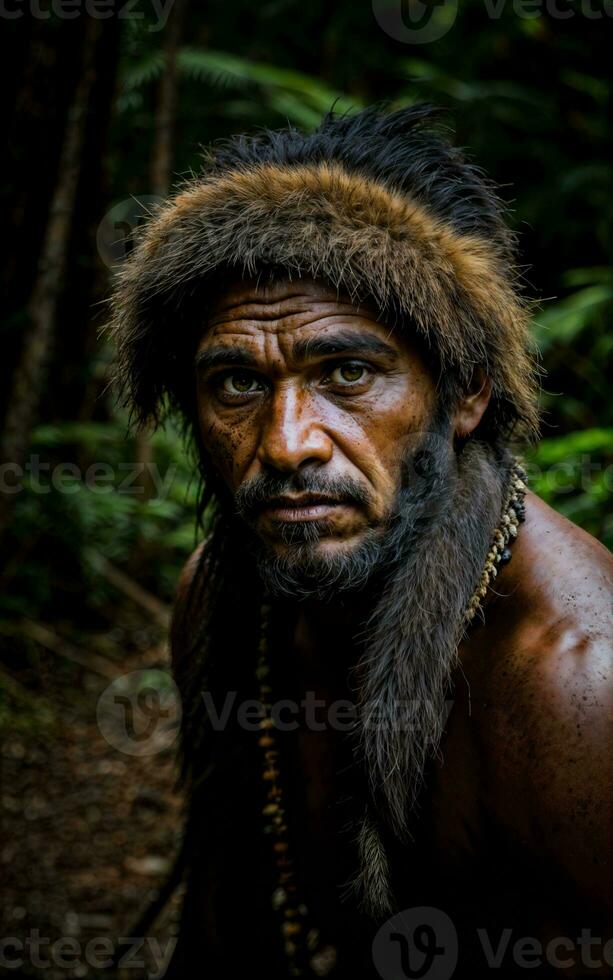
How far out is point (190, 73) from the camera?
565cm

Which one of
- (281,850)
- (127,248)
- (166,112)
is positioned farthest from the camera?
(166,112)

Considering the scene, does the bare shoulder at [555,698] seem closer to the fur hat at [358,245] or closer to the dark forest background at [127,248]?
the fur hat at [358,245]

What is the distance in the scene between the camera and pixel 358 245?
190cm

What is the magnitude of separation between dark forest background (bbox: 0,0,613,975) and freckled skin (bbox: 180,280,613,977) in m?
0.57

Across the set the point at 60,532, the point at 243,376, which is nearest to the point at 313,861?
the point at 243,376

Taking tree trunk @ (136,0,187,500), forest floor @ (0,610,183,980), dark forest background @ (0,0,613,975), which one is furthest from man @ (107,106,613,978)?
tree trunk @ (136,0,187,500)

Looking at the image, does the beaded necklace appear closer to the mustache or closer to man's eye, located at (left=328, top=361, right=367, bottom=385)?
the mustache

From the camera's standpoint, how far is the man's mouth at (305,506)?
193 cm

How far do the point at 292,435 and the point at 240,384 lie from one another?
264mm

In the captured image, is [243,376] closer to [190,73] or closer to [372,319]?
[372,319]

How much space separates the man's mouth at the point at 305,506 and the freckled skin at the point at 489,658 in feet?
0.13

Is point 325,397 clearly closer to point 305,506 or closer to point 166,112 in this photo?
point 305,506

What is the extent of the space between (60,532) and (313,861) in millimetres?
2826

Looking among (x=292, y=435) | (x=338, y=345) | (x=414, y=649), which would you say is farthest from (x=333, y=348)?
(x=414, y=649)
